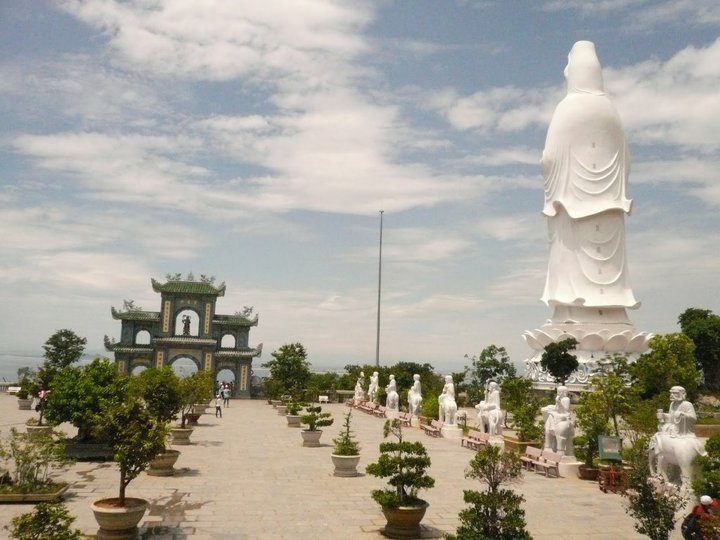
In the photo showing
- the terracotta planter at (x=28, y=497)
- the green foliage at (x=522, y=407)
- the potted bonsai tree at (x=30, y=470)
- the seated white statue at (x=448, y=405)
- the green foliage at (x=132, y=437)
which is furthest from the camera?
the seated white statue at (x=448, y=405)

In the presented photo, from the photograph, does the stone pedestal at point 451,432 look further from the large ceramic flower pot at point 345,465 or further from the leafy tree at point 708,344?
the leafy tree at point 708,344

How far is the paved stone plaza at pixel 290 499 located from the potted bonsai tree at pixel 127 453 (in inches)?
23.5

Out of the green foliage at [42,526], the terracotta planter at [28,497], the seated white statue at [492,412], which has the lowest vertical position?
the terracotta planter at [28,497]

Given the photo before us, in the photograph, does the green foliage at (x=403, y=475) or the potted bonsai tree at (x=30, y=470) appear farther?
the potted bonsai tree at (x=30, y=470)

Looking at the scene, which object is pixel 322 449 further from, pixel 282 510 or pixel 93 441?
pixel 282 510

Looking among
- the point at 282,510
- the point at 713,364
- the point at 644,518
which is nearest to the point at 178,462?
the point at 282,510

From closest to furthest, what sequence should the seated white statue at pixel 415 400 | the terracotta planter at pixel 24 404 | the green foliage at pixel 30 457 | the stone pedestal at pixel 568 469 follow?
the green foliage at pixel 30 457 → the stone pedestal at pixel 568 469 → the seated white statue at pixel 415 400 → the terracotta planter at pixel 24 404

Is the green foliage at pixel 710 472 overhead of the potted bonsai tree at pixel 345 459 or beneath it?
overhead

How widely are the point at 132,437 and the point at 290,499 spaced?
411cm

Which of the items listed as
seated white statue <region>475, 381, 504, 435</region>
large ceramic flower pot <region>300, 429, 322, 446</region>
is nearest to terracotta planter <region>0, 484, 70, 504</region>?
large ceramic flower pot <region>300, 429, 322, 446</region>

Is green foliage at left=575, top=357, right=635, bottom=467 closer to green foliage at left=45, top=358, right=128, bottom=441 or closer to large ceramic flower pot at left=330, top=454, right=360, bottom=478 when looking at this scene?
large ceramic flower pot at left=330, top=454, right=360, bottom=478

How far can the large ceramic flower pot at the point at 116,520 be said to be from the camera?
30.6 feet

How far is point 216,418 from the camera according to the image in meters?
30.8

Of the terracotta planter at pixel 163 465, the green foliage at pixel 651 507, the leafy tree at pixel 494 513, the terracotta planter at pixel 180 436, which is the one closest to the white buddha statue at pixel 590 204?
the terracotta planter at pixel 180 436
